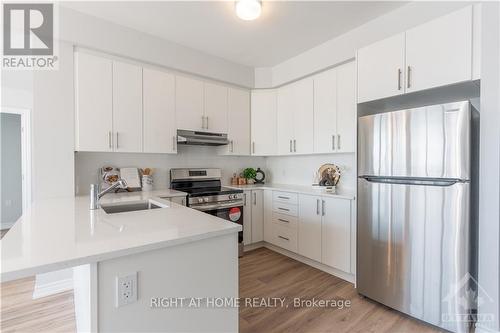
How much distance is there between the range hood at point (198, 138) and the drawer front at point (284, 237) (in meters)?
1.39

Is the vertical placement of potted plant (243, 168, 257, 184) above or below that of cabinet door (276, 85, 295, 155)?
below

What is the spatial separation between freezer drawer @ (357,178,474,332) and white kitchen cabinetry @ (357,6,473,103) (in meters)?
0.80

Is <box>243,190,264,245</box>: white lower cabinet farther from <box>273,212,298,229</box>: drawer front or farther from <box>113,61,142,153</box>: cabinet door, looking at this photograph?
<box>113,61,142,153</box>: cabinet door

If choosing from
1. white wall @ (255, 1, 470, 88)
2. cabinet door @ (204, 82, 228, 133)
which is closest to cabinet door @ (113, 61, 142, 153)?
cabinet door @ (204, 82, 228, 133)

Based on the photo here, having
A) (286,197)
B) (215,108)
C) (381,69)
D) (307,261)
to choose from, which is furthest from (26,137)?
(381,69)

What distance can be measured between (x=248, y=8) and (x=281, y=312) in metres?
2.58

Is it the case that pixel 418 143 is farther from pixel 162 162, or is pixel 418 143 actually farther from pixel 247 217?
pixel 162 162

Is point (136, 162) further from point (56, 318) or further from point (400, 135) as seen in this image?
point (400, 135)

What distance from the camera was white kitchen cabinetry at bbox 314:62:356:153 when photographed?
107 inches

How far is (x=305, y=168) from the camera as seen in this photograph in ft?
11.7

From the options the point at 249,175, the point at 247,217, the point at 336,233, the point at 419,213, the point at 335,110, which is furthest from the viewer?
the point at 249,175

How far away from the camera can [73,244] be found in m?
0.98

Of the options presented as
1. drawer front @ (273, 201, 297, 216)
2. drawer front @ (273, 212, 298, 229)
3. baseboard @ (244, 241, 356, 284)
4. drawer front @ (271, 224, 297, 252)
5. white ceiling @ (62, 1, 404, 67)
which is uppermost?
white ceiling @ (62, 1, 404, 67)

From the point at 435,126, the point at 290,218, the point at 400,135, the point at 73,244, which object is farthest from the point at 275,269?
the point at 73,244
